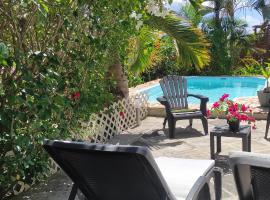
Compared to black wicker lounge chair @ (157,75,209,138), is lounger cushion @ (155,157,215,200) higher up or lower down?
lower down

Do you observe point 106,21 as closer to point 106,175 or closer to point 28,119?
point 28,119

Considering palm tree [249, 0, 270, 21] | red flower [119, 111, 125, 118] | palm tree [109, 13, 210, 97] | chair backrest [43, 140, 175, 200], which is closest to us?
chair backrest [43, 140, 175, 200]

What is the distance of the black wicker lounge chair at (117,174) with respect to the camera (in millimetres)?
2600

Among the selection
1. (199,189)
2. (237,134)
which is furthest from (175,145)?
(199,189)

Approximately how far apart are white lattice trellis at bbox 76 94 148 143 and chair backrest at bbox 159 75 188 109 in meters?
0.83

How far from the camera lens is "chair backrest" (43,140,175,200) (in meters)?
2.59

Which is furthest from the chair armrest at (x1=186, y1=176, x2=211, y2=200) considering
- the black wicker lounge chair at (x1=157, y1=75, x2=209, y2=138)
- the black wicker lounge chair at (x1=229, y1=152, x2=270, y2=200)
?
the black wicker lounge chair at (x1=157, y1=75, x2=209, y2=138)

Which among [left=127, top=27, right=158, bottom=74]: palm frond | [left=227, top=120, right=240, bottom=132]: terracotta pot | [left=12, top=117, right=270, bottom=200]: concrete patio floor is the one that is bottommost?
[left=12, top=117, right=270, bottom=200]: concrete patio floor

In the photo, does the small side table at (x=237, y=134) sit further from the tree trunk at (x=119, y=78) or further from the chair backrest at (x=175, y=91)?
the tree trunk at (x=119, y=78)


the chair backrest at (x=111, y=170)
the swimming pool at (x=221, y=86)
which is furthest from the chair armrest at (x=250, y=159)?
the swimming pool at (x=221, y=86)

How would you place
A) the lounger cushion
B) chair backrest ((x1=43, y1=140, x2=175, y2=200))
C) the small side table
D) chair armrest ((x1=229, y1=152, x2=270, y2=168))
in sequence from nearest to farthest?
chair armrest ((x1=229, y1=152, x2=270, y2=168)), chair backrest ((x1=43, y1=140, x2=175, y2=200)), the lounger cushion, the small side table

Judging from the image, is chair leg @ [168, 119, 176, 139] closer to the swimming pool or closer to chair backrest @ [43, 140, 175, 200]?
chair backrest @ [43, 140, 175, 200]

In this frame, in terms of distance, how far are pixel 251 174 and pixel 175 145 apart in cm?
436

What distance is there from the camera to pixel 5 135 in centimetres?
370
